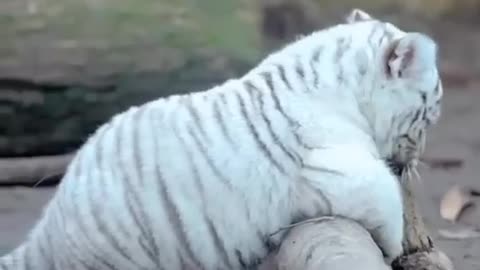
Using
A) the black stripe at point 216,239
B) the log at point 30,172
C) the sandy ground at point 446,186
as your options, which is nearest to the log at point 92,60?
the log at point 30,172

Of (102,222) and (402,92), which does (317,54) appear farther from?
(102,222)

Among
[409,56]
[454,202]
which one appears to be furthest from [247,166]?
[454,202]

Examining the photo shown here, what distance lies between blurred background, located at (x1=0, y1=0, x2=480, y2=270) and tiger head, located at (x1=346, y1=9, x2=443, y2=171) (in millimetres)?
1295

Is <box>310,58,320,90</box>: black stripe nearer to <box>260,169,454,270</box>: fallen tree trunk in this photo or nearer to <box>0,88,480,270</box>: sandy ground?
<box>260,169,454,270</box>: fallen tree trunk

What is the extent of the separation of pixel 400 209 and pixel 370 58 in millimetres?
323

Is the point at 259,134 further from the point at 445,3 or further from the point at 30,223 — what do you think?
the point at 445,3

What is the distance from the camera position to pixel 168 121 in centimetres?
251

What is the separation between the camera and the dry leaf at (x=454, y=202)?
160 inches

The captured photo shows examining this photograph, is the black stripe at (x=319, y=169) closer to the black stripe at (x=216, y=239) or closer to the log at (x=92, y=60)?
the black stripe at (x=216, y=239)

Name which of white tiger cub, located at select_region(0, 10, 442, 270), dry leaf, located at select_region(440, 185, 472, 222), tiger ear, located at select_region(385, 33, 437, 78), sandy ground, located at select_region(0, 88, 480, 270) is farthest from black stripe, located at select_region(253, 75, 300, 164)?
dry leaf, located at select_region(440, 185, 472, 222)

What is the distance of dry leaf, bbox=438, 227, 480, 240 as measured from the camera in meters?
3.73

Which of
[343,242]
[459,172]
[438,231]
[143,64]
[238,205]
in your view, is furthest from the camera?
[143,64]

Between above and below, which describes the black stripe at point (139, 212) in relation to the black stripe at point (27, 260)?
above

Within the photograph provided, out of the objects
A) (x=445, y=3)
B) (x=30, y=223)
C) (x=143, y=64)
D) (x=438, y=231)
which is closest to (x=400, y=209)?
(x=438, y=231)
